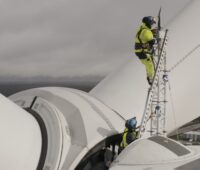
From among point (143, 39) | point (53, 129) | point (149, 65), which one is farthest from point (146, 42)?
point (53, 129)

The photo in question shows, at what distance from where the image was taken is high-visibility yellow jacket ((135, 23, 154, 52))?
1477cm

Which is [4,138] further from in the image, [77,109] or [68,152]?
[77,109]

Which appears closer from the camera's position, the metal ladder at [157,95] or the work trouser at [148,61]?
the metal ladder at [157,95]

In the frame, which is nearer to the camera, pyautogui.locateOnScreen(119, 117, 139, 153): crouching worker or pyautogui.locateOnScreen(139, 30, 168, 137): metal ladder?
pyautogui.locateOnScreen(119, 117, 139, 153): crouching worker

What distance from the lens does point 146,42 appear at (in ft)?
49.6

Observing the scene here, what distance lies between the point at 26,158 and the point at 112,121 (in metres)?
4.09

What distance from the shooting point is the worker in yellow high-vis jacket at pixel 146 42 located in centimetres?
1474

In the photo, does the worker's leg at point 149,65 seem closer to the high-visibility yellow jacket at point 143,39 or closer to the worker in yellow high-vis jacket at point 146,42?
the worker in yellow high-vis jacket at point 146,42

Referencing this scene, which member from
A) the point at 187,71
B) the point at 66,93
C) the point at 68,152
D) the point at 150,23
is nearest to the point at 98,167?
the point at 68,152

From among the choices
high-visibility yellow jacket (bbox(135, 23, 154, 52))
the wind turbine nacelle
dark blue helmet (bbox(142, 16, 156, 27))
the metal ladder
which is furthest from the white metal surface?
dark blue helmet (bbox(142, 16, 156, 27))

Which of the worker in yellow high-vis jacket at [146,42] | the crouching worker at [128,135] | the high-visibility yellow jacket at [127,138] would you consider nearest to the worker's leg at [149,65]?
the worker in yellow high-vis jacket at [146,42]

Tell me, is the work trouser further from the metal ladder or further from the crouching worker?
the crouching worker

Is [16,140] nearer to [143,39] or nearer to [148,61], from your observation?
[143,39]

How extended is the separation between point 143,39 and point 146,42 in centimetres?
21
